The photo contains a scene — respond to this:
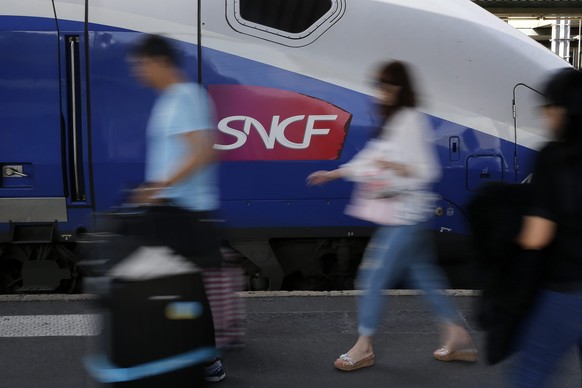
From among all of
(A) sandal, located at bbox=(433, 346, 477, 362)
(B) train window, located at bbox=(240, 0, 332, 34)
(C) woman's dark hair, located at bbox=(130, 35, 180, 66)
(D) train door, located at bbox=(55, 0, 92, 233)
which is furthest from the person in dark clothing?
(D) train door, located at bbox=(55, 0, 92, 233)

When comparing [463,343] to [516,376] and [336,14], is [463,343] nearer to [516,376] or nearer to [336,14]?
[516,376]

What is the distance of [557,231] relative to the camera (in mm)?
2129

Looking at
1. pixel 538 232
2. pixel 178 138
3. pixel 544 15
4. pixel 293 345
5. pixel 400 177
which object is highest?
pixel 544 15

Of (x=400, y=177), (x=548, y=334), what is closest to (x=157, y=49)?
(x=400, y=177)

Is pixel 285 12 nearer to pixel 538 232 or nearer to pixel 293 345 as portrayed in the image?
pixel 293 345

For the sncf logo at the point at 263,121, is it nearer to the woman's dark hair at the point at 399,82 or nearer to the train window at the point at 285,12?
the train window at the point at 285,12

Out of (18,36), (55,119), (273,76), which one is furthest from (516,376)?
(18,36)

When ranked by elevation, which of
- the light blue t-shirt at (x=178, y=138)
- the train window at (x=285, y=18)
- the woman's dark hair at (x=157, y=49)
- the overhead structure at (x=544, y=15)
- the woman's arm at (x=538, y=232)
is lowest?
the woman's arm at (x=538, y=232)

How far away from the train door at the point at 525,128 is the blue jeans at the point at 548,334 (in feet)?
9.52

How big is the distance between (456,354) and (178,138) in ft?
6.61

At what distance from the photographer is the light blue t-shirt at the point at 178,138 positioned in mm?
2721

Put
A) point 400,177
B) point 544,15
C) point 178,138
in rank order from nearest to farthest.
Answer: point 178,138
point 400,177
point 544,15

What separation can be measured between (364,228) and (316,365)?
160 cm

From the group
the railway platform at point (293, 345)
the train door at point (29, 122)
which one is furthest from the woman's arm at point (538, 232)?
the train door at point (29, 122)
